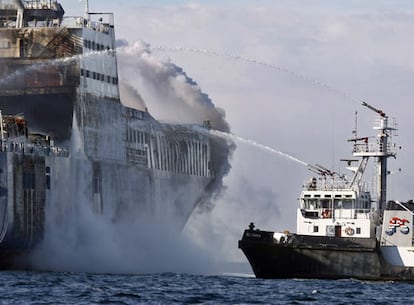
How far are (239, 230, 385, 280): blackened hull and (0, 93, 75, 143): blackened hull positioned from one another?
17.0m

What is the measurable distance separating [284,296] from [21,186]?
22.2m

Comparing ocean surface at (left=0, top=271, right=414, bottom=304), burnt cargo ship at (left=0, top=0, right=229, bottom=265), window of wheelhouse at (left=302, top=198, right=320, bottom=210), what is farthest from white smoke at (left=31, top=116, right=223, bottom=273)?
window of wheelhouse at (left=302, top=198, right=320, bottom=210)

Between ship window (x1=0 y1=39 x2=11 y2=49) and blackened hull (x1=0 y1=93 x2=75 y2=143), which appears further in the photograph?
ship window (x1=0 y1=39 x2=11 y2=49)

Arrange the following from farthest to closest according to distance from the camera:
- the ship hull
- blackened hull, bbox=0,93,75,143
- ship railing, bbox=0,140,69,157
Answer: blackened hull, bbox=0,93,75,143
the ship hull
ship railing, bbox=0,140,69,157

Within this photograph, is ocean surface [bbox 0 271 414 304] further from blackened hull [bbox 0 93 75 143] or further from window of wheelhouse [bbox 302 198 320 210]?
blackened hull [bbox 0 93 75 143]

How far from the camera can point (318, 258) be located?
9019 centimetres

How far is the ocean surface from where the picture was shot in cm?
6725

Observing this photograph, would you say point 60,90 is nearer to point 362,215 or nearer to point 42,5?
point 42,5

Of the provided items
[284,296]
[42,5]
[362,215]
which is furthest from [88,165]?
[284,296]

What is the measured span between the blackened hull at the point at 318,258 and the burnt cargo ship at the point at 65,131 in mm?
13414

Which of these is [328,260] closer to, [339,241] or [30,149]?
[339,241]

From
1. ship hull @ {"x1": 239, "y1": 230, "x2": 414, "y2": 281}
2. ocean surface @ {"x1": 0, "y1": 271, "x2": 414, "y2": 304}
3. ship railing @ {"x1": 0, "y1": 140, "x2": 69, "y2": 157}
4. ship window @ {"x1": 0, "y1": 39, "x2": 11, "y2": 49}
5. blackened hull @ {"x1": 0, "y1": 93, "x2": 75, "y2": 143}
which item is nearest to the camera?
ocean surface @ {"x1": 0, "y1": 271, "x2": 414, "y2": 304}

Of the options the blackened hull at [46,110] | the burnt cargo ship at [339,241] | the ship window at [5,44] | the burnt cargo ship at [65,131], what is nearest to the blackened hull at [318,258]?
the burnt cargo ship at [339,241]

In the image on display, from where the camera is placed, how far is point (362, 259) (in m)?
89.9
